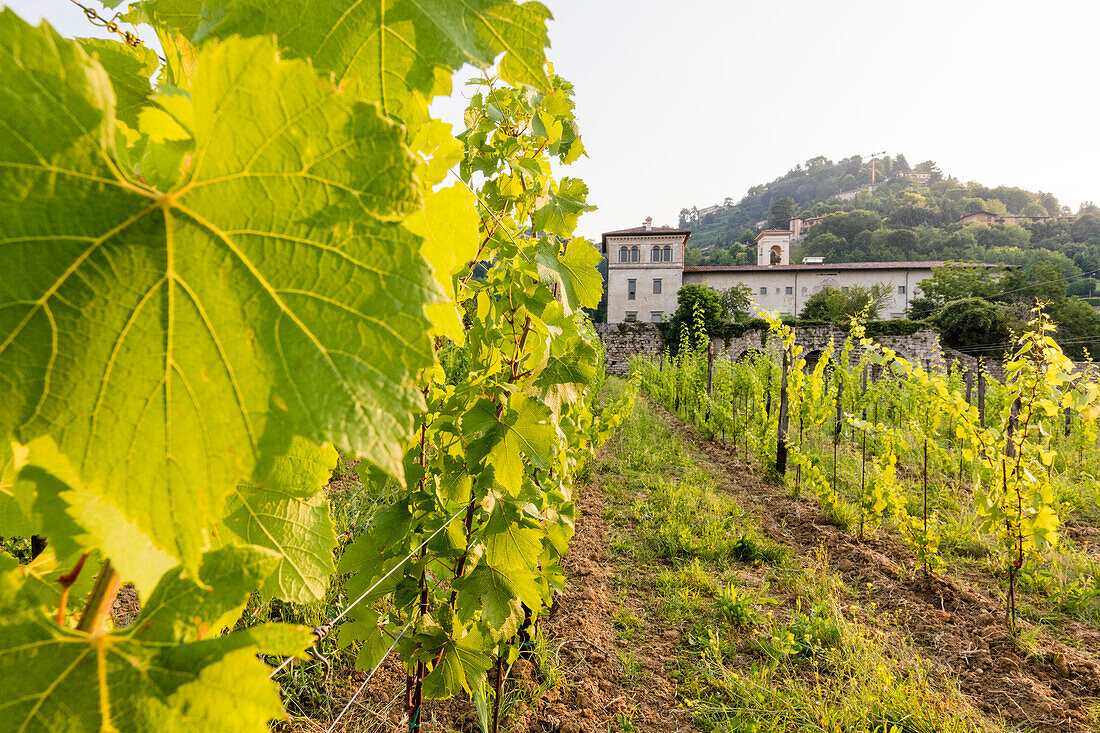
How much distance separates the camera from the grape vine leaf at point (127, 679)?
37 cm

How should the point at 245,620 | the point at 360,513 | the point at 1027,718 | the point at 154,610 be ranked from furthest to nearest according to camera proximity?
1. the point at 360,513
2. the point at 245,620
3. the point at 1027,718
4. the point at 154,610

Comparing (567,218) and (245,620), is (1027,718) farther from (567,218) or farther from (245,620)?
(245,620)

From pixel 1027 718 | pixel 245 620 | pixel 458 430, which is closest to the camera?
pixel 458 430

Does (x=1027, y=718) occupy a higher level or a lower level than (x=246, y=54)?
lower

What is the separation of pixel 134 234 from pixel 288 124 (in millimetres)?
122

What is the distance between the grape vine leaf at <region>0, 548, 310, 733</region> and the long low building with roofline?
1746 inches

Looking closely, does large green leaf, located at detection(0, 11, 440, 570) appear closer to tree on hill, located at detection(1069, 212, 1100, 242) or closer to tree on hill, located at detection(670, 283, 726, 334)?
tree on hill, located at detection(670, 283, 726, 334)

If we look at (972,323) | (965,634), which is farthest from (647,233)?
(965,634)

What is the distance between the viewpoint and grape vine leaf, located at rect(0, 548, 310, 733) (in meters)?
0.37

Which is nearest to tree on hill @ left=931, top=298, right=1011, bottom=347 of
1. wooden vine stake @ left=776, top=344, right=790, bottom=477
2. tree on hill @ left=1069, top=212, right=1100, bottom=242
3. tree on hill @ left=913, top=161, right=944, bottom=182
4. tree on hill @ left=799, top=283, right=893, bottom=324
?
tree on hill @ left=799, top=283, right=893, bottom=324

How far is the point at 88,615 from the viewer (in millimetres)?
423

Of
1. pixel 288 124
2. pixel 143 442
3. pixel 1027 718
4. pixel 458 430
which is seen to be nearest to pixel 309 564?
pixel 143 442

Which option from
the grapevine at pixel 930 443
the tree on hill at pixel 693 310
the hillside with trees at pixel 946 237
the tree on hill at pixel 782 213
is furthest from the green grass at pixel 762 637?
the tree on hill at pixel 782 213

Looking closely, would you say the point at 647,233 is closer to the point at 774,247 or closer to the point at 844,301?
the point at 844,301
